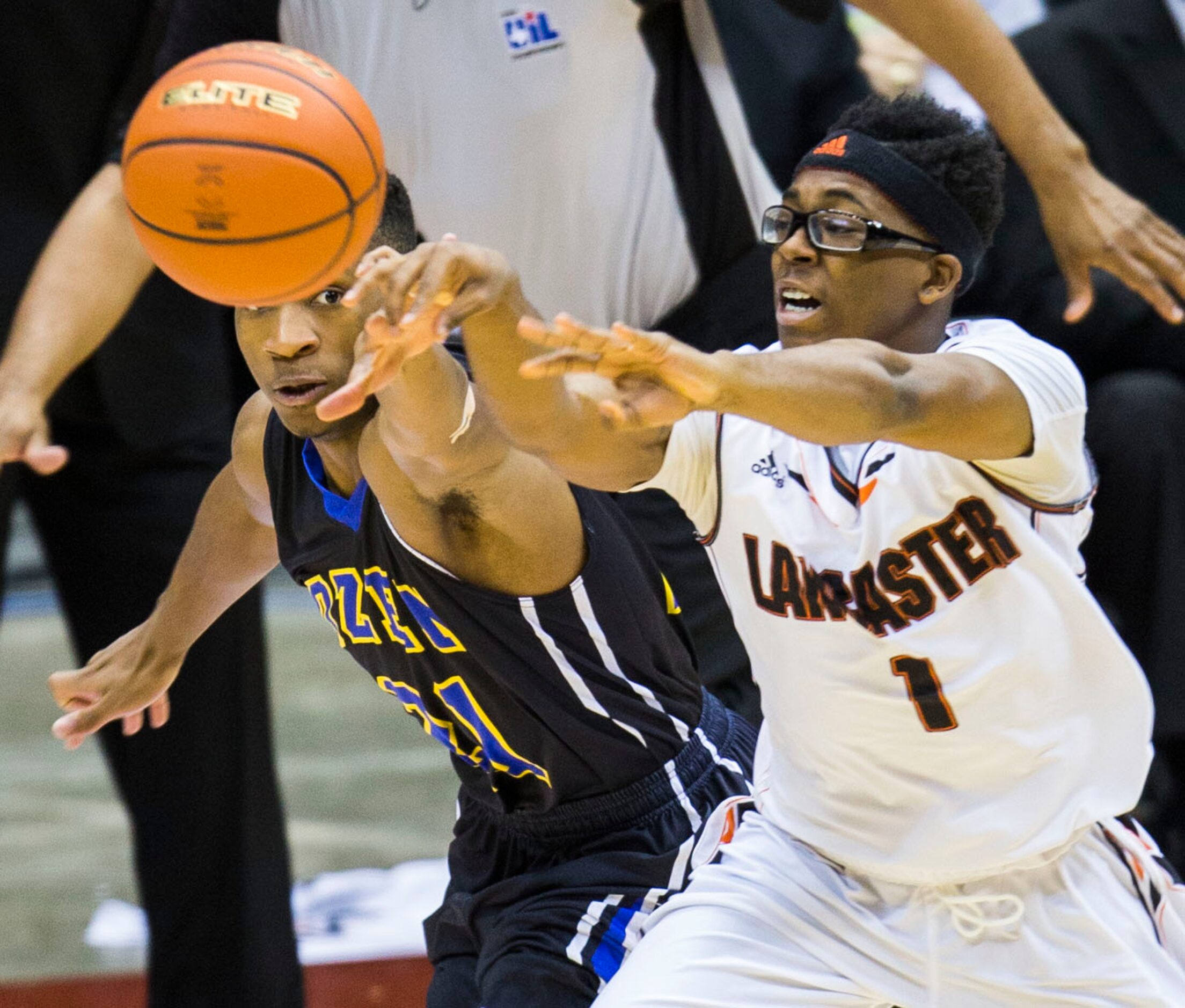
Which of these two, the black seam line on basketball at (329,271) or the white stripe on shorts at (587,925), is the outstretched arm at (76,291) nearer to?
the black seam line on basketball at (329,271)

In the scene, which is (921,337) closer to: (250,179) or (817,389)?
(817,389)

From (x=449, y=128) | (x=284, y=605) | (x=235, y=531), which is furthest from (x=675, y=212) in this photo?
(x=284, y=605)

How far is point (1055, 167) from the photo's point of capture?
3.55 m

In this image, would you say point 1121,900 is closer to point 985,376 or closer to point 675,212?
point 985,376

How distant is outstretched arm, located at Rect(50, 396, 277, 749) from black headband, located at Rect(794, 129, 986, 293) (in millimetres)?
1147

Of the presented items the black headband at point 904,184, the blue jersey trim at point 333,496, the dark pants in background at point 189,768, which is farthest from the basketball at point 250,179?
the dark pants in background at point 189,768

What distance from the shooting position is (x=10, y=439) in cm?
342

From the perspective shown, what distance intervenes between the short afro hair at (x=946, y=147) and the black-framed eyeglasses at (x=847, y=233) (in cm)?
13

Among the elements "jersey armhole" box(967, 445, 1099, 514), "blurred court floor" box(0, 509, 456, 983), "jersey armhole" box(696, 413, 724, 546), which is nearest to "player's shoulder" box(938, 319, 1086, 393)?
"jersey armhole" box(967, 445, 1099, 514)

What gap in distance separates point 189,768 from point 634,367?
2.48 meters

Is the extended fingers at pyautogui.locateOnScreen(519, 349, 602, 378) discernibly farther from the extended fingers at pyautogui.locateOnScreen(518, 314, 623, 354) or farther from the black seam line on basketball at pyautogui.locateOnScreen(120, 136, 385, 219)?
the black seam line on basketball at pyautogui.locateOnScreen(120, 136, 385, 219)

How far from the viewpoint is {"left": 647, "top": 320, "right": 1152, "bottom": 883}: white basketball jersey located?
278 centimetres

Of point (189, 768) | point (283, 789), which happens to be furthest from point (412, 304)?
point (283, 789)

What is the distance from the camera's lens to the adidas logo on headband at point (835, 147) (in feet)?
10.0
